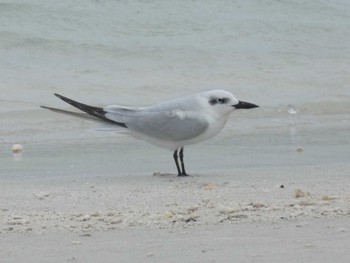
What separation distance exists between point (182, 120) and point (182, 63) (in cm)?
558

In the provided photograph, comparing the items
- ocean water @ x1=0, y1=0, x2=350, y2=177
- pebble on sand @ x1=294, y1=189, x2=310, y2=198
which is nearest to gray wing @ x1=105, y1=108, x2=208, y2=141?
ocean water @ x1=0, y1=0, x2=350, y2=177

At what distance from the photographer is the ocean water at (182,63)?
9.11 m

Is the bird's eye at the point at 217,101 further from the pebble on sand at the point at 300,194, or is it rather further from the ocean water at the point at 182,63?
the pebble on sand at the point at 300,194

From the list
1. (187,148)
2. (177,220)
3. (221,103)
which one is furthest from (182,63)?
(177,220)

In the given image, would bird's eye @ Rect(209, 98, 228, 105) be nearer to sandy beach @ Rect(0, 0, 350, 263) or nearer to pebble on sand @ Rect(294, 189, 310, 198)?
sandy beach @ Rect(0, 0, 350, 263)

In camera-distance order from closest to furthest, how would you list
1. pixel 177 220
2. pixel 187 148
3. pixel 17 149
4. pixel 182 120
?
pixel 177 220, pixel 182 120, pixel 17 149, pixel 187 148

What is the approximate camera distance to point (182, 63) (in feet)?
41.0

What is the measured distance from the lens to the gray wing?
6.93 m

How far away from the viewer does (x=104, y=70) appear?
39.4 feet

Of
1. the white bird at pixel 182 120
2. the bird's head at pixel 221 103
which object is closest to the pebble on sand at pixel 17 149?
the white bird at pixel 182 120

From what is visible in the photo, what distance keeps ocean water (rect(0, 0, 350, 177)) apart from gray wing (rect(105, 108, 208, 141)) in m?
0.80

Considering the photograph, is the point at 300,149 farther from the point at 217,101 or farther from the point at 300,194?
the point at 300,194

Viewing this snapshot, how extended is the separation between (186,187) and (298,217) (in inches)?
58.0

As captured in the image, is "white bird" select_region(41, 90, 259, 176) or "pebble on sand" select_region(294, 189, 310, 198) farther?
"white bird" select_region(41, 90, 259, 176)
